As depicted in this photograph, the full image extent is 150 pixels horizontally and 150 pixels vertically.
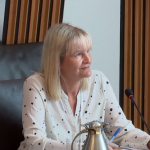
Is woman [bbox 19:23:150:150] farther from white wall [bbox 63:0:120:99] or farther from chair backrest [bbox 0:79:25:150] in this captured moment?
white wall [bbox 63:0:120:99]

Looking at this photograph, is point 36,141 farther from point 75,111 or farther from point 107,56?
point 107,56

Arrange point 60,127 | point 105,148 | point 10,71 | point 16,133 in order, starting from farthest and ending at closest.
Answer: point 10,71
point 16,133
point 60,127
point 105,148

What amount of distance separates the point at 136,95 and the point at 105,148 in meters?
1.65

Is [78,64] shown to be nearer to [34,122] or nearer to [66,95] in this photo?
[66,95]

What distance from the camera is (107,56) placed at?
273 cm

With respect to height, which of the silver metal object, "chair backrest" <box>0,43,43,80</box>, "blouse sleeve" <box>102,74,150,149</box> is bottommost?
"blouse sleeve" <box>102,74,150,149</box>

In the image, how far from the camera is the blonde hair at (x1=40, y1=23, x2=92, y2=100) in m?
1.68

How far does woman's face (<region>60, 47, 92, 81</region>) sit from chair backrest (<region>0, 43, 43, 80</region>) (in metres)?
0.64

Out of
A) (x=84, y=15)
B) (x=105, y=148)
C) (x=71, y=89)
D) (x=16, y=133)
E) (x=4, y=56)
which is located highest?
(x=84, y=15)

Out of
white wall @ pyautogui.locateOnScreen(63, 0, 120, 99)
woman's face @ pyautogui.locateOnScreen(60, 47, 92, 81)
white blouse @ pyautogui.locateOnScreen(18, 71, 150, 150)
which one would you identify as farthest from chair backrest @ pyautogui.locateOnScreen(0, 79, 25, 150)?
white wall @ pyautogui.locateOnScreen(63, 0, 120, 99)

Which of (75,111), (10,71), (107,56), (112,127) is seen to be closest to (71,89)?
(75,111)

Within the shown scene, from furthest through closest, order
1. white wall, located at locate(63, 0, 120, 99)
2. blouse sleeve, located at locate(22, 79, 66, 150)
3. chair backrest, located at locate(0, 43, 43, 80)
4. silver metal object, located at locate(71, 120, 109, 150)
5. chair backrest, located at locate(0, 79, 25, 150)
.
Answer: white wall, located at locate(63, 0, 120, 99) < chair backrest, located at locate(0, 43, 43, 80) < chair backrest, located at locate(0, 79, 25, 150) < blouse sleeve, located at locate(22, 79, 66, 150) < silver metal object, located at locate(71, 120, 109, 150)

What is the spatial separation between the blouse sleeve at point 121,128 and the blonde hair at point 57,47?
0.95 ft

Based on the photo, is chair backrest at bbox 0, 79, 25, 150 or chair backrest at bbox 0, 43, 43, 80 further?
chair backrest at bbox 0, 43, 43, 80
